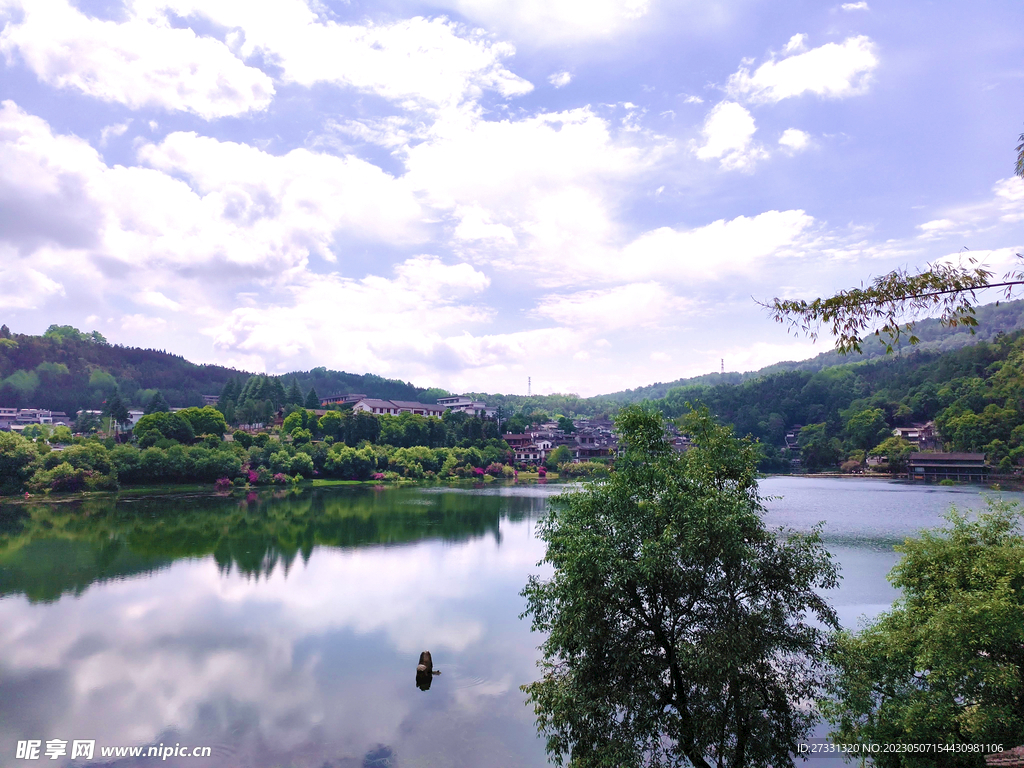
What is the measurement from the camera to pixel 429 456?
5678 cm

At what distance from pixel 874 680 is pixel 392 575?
54.0 feet

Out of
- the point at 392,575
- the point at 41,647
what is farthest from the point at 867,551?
the point at 41,647

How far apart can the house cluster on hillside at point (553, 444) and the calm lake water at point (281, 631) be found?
3916 cm

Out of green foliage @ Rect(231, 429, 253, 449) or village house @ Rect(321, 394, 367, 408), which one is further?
village house @ Rect(321, 394, 367, 408)

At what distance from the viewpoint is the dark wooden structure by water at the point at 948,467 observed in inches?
2072

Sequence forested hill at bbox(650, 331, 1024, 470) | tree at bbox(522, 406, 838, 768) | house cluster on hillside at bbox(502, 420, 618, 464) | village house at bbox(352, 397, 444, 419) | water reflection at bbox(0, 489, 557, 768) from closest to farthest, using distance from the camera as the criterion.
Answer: tree at bbox(522, 406, 838, 768) → water reflection at bbox(0, 489, 557, 768) → forested hill at bbox(650, 331, 1024, 470) → house cluster on hillside at bbox(502, 420, 618, 464) → village house at bbox(352, 397, 444, 419)

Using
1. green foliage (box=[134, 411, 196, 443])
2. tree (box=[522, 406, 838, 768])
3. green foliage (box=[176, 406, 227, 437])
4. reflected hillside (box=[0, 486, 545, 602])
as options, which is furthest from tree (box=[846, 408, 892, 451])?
tree (box=[522, 406, 838, 768])

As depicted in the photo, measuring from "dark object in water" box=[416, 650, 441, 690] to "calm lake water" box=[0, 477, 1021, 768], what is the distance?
0.22 m

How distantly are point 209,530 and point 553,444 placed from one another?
1945 inches

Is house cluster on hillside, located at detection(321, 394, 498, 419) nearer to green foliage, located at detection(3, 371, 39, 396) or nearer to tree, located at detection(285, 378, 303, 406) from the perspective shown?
tree, located at detection(285, 378, 303, 406)

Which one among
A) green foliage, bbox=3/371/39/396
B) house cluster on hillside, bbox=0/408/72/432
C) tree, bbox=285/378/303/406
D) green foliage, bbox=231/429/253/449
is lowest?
green foliage, bbox=231/429/253/449

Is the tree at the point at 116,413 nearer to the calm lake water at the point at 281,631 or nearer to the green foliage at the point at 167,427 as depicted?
the green foliage at the point at 167,427

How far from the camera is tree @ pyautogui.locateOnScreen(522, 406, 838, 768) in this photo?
7.37m

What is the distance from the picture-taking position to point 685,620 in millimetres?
7930
